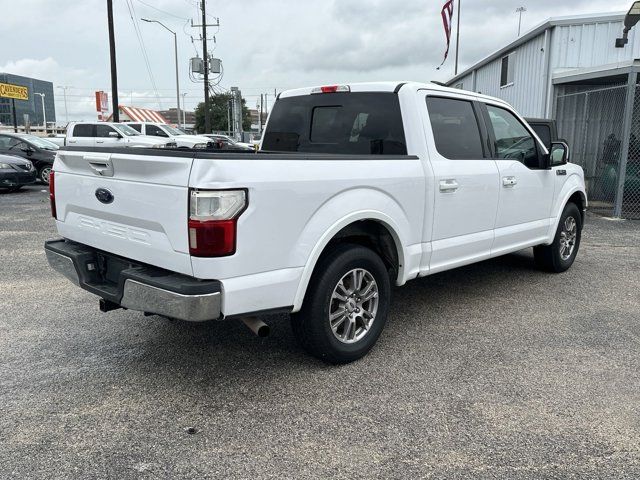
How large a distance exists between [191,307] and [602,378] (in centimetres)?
272

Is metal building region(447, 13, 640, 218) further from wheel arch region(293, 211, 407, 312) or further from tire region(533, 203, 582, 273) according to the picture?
wheel arch region(293, 211, 407, 312)

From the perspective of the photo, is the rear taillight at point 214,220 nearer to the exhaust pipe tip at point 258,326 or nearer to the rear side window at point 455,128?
the exhaust pipe tip at point 258,326

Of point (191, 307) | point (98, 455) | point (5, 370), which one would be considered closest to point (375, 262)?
point (191, 307)

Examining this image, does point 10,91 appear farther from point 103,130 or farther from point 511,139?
point 511,139

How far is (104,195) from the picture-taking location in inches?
136

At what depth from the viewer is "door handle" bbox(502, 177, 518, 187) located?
4949 millimetres

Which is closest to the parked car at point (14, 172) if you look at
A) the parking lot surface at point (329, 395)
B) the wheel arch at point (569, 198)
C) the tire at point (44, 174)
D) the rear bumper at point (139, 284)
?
the tire at point (44, 174)

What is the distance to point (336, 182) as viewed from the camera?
11.3ft

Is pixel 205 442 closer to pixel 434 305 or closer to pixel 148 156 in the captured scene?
pixel 148 156

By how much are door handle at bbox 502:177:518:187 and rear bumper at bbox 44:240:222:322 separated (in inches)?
121

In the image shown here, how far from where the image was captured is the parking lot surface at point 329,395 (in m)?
2.73

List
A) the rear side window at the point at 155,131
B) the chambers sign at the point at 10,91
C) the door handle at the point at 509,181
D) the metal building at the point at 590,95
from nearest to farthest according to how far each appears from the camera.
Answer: the door handle at the point at 509,181
the metal building at the point at 590,95
the rear side window at the point at 155,131
the chambers sign at the point at 10,91

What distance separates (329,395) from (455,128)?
8.20 feet

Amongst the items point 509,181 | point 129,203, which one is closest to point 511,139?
point 509,181
